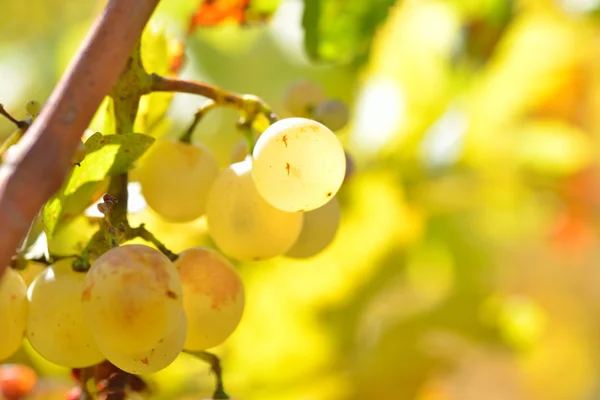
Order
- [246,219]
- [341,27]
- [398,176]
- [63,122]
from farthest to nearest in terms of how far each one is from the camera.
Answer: [398,176], [341,27], [246,219], [63,122]

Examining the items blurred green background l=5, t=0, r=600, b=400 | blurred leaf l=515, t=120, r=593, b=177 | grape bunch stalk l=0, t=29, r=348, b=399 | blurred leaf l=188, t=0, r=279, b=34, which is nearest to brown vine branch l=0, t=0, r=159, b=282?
grape bunch stalk l=0, t=29, r=348, b=399

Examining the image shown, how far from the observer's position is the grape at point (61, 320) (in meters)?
0.23

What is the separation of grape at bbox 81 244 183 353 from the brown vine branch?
0.20ft

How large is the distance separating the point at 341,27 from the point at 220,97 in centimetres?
11

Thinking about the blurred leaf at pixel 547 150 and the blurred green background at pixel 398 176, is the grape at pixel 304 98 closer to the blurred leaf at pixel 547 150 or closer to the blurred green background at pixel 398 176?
the blurred green background at pixel 398 176

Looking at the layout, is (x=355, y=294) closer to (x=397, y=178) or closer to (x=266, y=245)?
(x=397, y=178)

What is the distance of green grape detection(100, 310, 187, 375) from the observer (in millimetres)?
212

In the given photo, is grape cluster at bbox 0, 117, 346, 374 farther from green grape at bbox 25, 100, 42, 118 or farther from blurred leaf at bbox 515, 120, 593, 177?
blurred leaf at bbox 515, 120, 593, 177

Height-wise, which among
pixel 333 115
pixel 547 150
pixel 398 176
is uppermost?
pixel 547 150

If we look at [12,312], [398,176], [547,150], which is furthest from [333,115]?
[547,150]

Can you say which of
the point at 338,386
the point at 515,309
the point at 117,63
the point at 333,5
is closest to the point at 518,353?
the point at 515,309

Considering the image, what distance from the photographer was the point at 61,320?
229 mm

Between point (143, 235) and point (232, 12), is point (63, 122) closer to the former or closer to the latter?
point (143, 235)

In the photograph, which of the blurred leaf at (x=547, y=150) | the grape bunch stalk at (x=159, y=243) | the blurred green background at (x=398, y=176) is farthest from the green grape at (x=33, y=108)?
the blurred leaf at (x=547, y=150)
